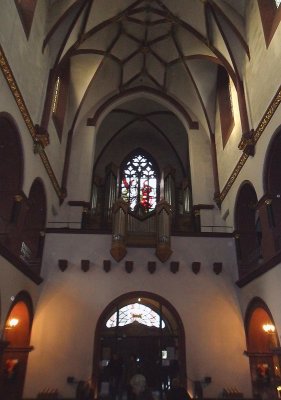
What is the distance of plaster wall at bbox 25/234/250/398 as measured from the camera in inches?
412

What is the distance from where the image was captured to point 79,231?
40.1 ft

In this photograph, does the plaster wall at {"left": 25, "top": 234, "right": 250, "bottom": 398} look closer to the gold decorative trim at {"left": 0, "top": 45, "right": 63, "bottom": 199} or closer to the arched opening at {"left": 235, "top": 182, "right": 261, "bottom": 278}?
the arched opening at {"left": 235, "top": 182, "right": 261, "bottom": 278}

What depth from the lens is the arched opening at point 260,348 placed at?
9.94 m

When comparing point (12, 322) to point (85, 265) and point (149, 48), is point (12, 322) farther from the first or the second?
point (149, 48)

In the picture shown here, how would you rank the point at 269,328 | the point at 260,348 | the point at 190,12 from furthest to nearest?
1. the point at 190,12
2. the point at 260,348
3. the point at 269,328

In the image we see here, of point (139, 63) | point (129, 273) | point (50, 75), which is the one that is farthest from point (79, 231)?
point (139, 63)

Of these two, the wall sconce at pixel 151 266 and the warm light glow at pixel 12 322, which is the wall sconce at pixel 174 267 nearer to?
the wall sconce at pixel 151 266

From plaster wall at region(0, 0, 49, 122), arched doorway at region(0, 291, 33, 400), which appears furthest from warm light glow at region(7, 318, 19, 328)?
plaster wall at region(0, 0, 49, 122)

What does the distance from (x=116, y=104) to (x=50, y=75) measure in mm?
5121

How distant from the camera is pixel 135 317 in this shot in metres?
11.8

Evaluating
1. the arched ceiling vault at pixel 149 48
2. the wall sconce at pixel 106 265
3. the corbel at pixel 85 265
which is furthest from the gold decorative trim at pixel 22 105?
the wall sconce at pixel 106 265

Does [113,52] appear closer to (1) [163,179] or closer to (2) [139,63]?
(2) [139,63]

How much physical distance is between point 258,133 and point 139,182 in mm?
8833

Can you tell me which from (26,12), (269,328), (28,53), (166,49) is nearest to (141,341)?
(269,328)
